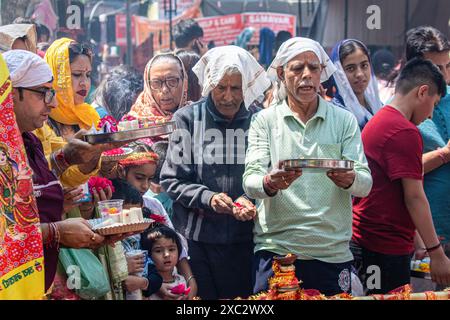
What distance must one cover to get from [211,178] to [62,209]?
2.95 feet

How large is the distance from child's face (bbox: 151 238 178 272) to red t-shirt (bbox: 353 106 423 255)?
38.4 inches

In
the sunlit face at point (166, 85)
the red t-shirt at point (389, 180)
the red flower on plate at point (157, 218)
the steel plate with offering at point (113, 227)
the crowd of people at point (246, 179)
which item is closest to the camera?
the steel plate with offering at point (113, 227)

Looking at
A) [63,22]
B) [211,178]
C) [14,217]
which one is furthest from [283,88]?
[63,22]

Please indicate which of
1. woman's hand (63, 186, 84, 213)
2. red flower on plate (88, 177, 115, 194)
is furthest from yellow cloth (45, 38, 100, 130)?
woman's hand (63, 186, 84, 213)

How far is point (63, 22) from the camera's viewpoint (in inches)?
232

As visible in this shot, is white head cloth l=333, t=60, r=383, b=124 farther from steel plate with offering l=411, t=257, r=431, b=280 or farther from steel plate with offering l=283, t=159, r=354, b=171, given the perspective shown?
steel plate with offering l=283, t=159, r=354, b=171

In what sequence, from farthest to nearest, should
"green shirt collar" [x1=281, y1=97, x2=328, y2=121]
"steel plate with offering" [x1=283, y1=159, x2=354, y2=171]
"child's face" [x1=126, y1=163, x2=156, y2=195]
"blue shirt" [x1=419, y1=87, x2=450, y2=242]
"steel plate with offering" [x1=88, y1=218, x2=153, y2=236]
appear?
1. "blue shirt" [x1=419, y1=87, x2=450, y2=242]
2. "child's face" [x1=126, y1=163, x2=156, y2=195]
3. "green shirt collar" [x1=281, y1=97, x2=328, y2=121]
4. "steel plate with offering" [x1=283, y1=159, x2=354, y2=171]
5. "steel plate with offering" [x1=88, y1=218, x2=153, y2=236]

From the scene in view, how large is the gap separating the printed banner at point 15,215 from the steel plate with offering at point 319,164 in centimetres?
107

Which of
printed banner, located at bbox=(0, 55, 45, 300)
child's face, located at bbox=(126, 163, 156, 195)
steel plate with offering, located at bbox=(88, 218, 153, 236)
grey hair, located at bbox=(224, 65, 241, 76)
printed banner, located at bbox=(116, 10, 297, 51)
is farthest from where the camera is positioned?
printed banner, located at bbox=(116, 10, 297, 51)

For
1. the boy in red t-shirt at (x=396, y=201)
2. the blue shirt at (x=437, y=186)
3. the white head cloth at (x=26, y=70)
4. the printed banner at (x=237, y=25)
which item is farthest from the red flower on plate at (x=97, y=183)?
the printed banner at (x=237, y=25)

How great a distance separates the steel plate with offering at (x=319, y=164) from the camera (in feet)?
10.8

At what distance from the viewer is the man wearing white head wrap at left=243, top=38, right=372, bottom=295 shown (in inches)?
142

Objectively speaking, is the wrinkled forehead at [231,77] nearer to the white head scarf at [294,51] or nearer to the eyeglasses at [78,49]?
the white head scarf at [294,51]

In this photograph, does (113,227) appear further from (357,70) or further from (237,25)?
(237,25)
